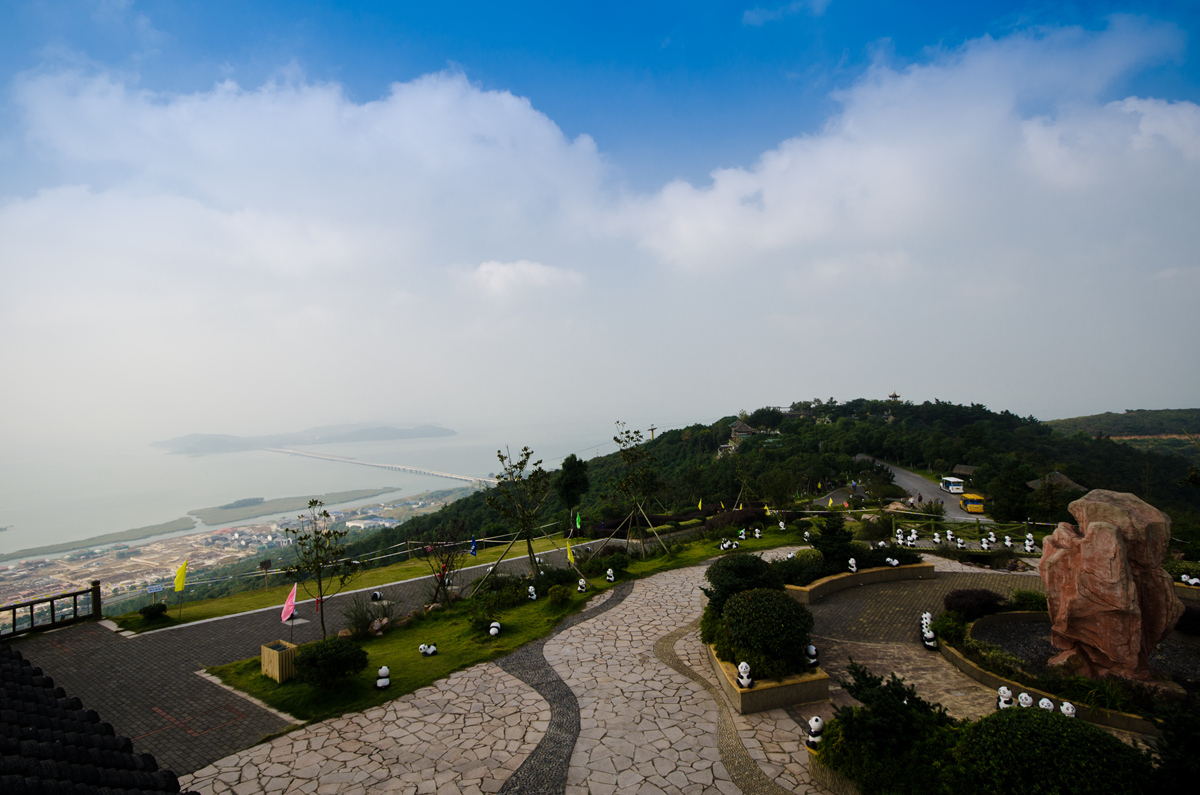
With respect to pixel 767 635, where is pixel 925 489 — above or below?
below

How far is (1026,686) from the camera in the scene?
28.4ft

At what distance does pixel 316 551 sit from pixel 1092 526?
14.6 meters

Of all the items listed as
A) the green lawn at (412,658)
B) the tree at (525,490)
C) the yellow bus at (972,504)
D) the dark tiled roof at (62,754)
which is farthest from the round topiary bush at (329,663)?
the yellow bus at (972,504)

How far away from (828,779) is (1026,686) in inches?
181

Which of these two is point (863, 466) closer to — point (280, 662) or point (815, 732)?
point (815, 732)

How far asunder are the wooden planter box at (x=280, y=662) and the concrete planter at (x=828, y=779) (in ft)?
29.9

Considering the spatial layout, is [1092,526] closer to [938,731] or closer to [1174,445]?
[938,731]

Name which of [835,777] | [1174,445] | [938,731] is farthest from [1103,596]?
[1174,445]

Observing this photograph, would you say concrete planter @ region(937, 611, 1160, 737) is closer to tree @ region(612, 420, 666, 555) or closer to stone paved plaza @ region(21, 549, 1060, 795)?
stone paved plaza @ region(21, 549, 1060, 795)

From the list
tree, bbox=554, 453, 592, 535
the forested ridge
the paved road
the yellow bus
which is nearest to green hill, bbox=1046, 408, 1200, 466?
the forested ridge

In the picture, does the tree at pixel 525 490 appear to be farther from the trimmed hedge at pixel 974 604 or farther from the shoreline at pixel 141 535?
the trimmed hedge at pixel 974 604

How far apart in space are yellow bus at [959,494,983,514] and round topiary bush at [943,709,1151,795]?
36.3 metres

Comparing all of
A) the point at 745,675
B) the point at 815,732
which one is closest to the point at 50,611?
the point at 745,675

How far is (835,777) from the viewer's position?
653cm
